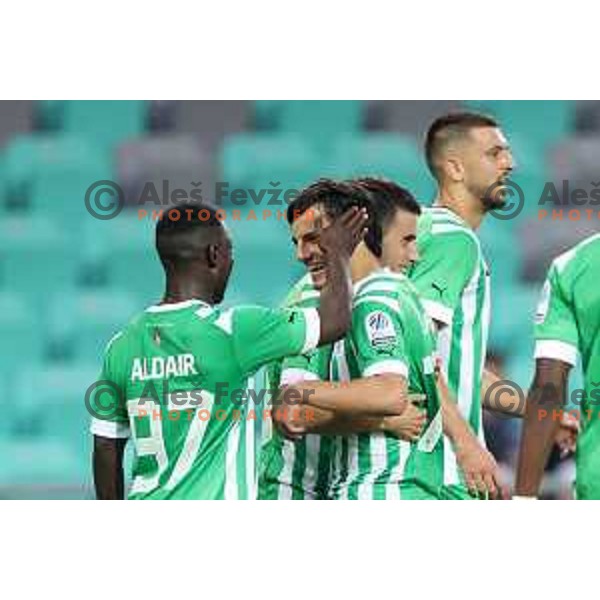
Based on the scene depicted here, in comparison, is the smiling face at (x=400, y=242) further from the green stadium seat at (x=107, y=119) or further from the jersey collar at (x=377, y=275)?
the green stadium seat at (x=107, y=119)

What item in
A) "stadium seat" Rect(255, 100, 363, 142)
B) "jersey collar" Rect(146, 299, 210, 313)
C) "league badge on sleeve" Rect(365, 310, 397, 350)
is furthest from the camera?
"stadium seat" Rect(255, 100, 363, 142)

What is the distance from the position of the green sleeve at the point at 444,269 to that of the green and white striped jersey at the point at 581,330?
0.22 metres

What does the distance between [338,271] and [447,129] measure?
0.52 m

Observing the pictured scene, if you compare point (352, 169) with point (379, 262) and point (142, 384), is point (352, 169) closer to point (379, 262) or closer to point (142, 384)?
point (379, 262)

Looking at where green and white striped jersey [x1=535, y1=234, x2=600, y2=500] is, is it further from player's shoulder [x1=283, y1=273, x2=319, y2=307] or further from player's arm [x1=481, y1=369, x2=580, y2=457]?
player's shoulder [x1=283, y1=273, x2=319, y2=307]

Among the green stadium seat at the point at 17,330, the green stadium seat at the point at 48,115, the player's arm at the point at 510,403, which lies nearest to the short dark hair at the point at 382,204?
the player's arm at the point at 510,403

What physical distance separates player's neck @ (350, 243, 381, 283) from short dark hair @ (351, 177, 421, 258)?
0.02m

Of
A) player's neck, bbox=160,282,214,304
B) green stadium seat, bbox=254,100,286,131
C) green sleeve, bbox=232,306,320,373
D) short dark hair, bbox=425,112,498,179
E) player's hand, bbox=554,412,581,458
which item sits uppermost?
green stadium seat, bbox=254,100,286,131

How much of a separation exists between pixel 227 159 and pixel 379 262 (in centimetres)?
55

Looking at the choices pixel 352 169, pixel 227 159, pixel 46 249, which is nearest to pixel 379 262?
pixel 352 169

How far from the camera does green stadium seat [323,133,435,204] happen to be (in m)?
3.88

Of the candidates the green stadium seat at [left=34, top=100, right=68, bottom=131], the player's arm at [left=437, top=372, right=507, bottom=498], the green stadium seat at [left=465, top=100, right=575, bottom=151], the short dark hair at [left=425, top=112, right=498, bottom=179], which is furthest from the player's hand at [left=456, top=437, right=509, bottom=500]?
the green stadium seat at [left=34, top=100, right=68, bottom=131]

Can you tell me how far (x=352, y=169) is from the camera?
3906 mm

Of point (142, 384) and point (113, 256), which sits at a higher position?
point (113, 256)
